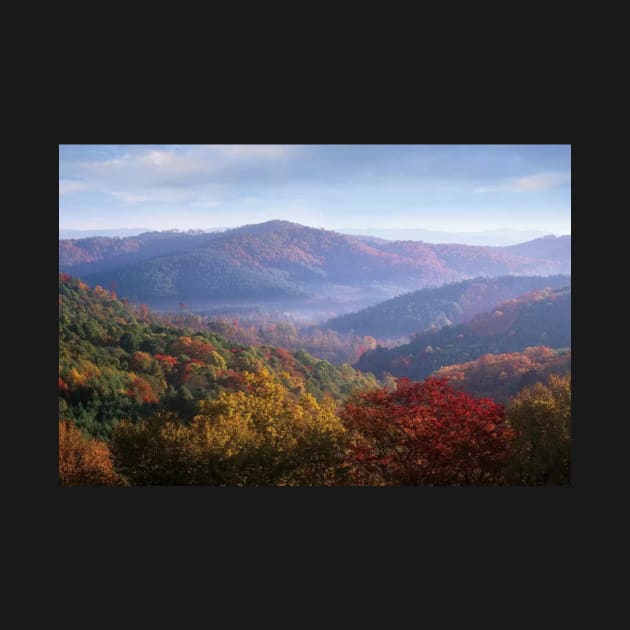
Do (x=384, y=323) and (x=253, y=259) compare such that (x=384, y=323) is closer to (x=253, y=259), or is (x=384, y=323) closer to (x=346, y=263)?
(x=346, y=263)

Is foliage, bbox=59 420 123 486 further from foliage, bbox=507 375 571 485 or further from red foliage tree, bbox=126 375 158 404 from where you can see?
foliage, bbox=507 375 571 485

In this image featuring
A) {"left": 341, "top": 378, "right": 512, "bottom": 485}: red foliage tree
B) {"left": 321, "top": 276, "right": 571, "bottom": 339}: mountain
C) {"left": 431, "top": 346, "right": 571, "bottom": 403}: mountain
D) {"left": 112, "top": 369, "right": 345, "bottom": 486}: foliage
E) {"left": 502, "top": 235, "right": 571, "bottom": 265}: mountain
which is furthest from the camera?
{"left": 321, "top": 276, "right": 571, "bottom": 339}: mountain

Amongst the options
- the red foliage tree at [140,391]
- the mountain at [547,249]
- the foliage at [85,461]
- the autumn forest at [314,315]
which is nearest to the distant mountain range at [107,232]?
the autumn forest at [314,315]

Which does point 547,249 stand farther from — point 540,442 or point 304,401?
point 304,401

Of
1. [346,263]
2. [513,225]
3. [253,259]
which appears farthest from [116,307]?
[513,225]

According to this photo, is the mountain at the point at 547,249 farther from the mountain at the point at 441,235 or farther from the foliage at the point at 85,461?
the foliage at the point at 85,461

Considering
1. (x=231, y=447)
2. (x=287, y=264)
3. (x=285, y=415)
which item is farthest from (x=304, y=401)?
(x=287, y=264)

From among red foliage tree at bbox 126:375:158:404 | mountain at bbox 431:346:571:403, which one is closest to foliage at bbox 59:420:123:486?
red foliage tree at bbox 126:375:158:404
